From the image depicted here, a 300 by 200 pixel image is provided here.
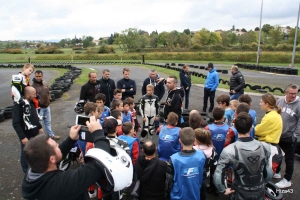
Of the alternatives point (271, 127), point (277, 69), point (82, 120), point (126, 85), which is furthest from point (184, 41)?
point (82, 120)

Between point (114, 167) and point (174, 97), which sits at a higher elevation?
point (114, 167)

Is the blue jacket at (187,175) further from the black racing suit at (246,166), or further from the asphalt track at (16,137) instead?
the asphalt track at (16,137)

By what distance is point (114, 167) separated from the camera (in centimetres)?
191

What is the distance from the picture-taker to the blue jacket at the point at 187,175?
326 centimetres

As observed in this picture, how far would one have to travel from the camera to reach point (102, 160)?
190 centimetres

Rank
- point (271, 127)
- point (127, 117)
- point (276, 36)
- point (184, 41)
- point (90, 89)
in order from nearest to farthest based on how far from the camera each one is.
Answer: point (271, 127), point (127, 117), point (90, 89), point (276, 36), point (184, 41)

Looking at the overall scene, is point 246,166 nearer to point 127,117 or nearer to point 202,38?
point 127,117

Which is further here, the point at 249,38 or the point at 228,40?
the point at 249,38

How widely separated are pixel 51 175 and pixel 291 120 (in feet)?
14.6

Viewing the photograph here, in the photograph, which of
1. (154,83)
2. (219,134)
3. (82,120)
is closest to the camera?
(82,120)

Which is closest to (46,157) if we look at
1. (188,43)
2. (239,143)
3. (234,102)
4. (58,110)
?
(239,143)

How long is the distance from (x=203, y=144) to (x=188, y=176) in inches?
28.1

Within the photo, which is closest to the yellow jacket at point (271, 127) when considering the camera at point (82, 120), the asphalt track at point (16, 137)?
the asphalt track at point (16, 137)

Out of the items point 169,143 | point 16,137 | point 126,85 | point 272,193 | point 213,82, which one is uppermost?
point 126,85
